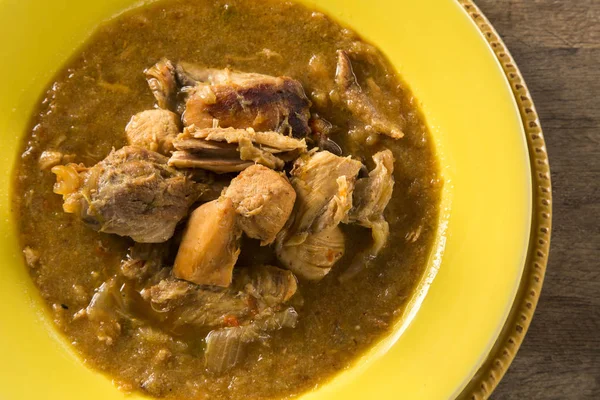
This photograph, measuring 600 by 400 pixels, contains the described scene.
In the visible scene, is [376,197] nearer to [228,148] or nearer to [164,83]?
[228,148]

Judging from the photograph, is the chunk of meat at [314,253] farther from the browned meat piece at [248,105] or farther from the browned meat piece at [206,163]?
the browned meat piece at [248,105]

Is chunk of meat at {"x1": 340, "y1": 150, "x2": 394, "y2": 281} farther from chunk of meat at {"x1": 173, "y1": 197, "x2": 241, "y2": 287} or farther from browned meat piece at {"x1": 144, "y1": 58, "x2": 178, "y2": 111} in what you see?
browned meat piece at {"x1": 144, "y1": 58, "x2": 178, "y2": 111}

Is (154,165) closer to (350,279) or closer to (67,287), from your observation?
(67,287)

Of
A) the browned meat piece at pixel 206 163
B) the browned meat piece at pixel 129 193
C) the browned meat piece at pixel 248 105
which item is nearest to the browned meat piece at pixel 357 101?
the browned meat piece at pixel 248 105

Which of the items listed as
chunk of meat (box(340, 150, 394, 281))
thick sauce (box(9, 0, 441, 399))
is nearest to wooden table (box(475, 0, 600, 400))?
thick sauce (box(9, 0, 441, 399))

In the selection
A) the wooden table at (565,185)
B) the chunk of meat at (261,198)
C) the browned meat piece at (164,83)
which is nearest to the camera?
the chunk of meat at (261,198)

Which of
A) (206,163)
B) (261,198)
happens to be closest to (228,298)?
(261,198)
